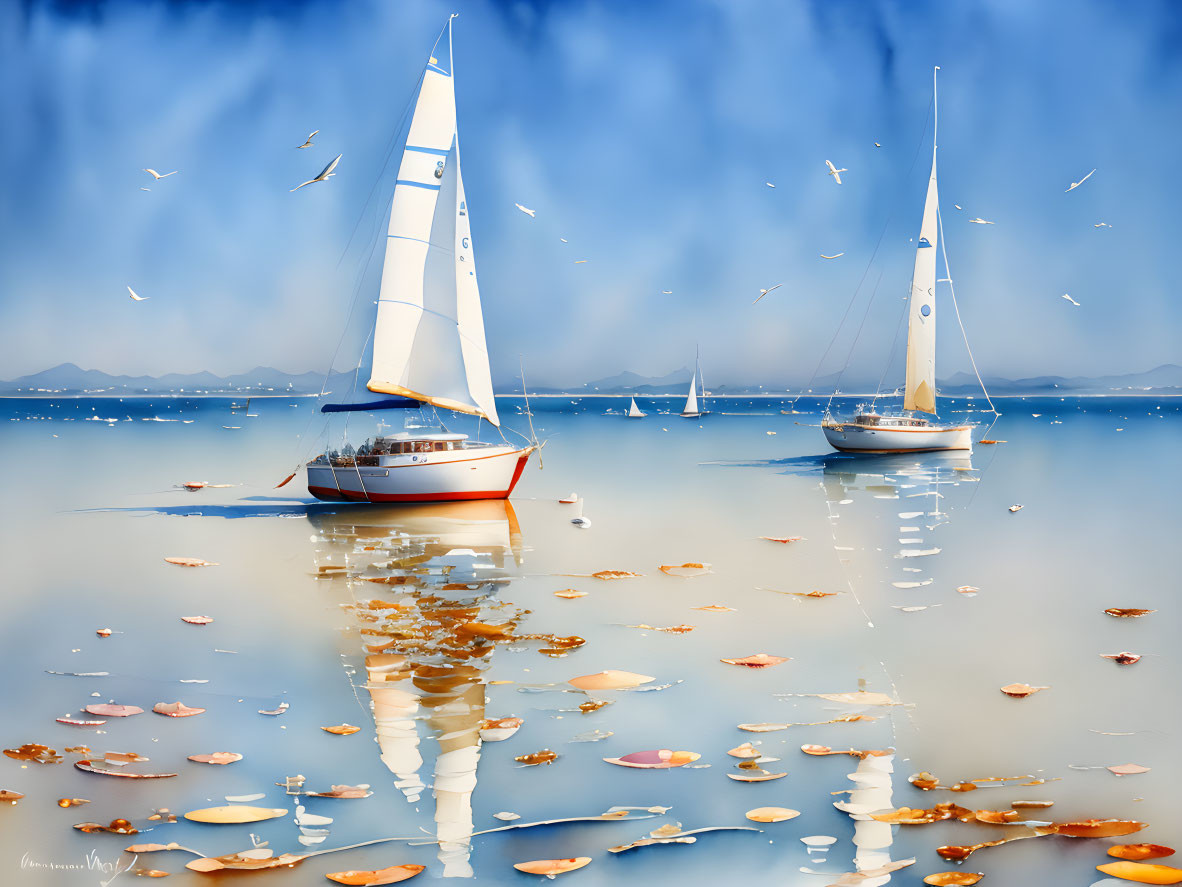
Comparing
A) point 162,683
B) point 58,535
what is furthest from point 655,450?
point 162,683

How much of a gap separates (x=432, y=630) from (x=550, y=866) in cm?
704

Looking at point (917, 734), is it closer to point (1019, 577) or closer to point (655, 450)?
point (1019, 577)

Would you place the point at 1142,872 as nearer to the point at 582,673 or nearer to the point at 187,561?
the point at 582,673

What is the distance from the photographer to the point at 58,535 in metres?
24.5

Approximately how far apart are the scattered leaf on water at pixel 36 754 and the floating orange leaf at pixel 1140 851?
31.6 ft

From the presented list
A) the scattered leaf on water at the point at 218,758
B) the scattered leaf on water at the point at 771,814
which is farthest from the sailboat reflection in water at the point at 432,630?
the scattered leaf on water at the point at 771,814

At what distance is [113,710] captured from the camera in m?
10.3

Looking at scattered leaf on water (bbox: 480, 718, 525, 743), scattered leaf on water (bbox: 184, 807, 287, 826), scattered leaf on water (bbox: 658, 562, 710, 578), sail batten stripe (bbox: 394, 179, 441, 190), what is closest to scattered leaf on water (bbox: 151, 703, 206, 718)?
scattered leaf on water (bbox: 184, 807, 287, 826)

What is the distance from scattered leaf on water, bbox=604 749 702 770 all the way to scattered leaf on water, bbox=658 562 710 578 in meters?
9.81

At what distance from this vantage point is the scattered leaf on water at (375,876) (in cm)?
653

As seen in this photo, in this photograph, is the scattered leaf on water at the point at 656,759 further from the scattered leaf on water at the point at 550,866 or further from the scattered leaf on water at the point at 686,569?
the scattered leaf on water at the point at 686,569

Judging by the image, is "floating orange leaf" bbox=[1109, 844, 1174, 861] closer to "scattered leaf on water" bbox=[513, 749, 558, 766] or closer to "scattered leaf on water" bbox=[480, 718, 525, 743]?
"scattered leaf on water" bbox=[513, 749, 558, 766]

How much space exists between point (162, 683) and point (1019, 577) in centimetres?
1644
